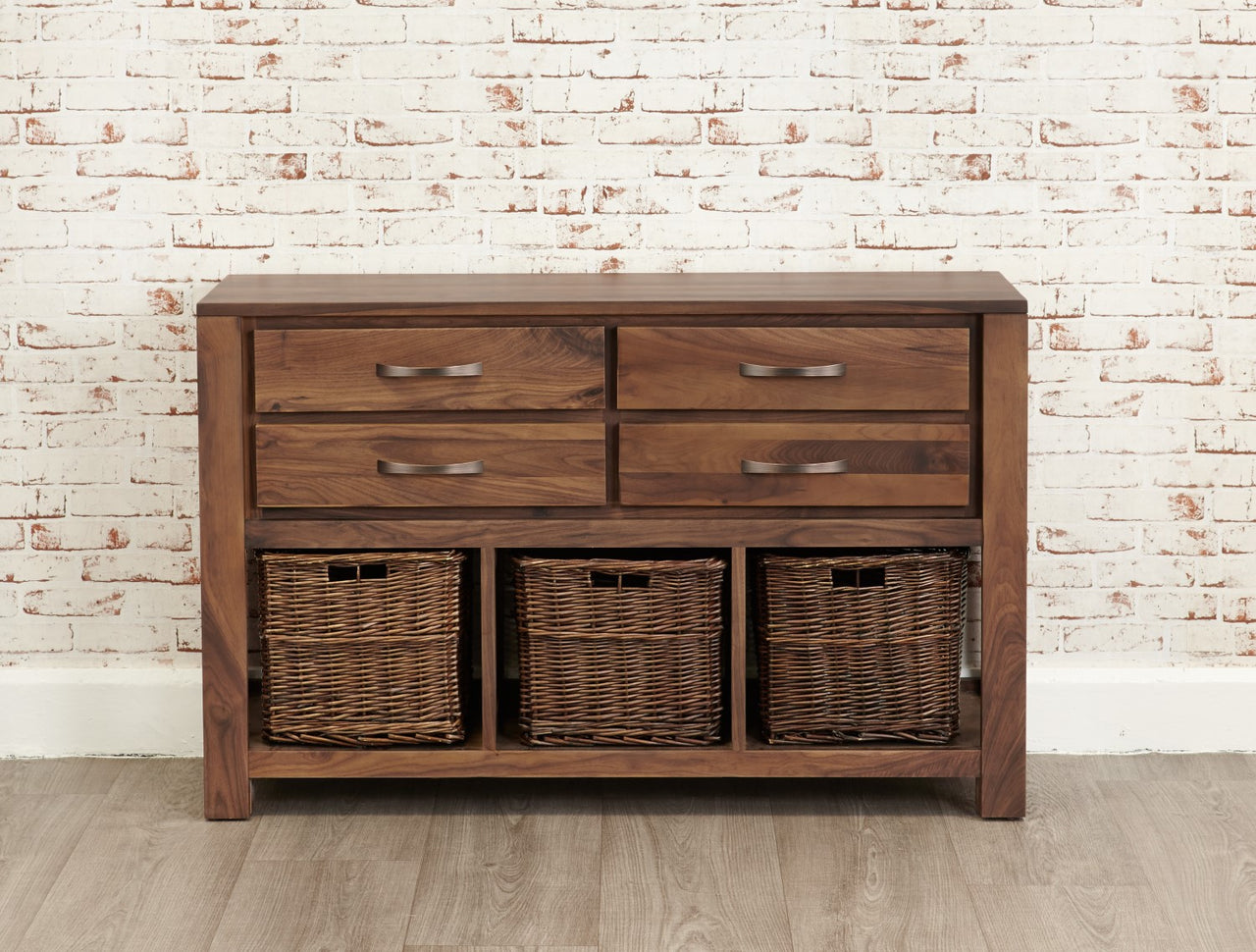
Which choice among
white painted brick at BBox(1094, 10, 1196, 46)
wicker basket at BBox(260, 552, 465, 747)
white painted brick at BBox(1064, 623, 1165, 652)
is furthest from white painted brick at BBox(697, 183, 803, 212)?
white painted brick at BBox(1064, 623, 1165, 652)

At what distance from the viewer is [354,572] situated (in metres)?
2.84

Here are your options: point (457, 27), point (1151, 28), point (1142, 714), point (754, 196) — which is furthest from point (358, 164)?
point (1142, 714)

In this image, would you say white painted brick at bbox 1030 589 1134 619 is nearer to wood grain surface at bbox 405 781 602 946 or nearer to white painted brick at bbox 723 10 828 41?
wood grain surface at bbox 405 781 602 946

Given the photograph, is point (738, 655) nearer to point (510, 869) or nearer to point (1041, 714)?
point (510, 869)

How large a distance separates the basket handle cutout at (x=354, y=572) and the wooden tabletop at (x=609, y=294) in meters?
0.47

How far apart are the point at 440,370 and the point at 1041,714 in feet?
4.55

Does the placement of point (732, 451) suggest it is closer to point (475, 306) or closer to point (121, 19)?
point (475, 306)

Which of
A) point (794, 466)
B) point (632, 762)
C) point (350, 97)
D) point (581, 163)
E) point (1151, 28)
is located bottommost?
point (632, 762)

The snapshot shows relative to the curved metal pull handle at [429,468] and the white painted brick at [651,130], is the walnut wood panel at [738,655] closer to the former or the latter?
the curved metal pull handle at [429,468]

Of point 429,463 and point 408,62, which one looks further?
point 408,62

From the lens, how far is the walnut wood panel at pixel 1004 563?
2.65 meters

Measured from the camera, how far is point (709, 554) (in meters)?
2.84

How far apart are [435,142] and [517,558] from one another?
86cm

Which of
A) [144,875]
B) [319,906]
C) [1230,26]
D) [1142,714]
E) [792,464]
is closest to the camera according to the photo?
[319,906]
